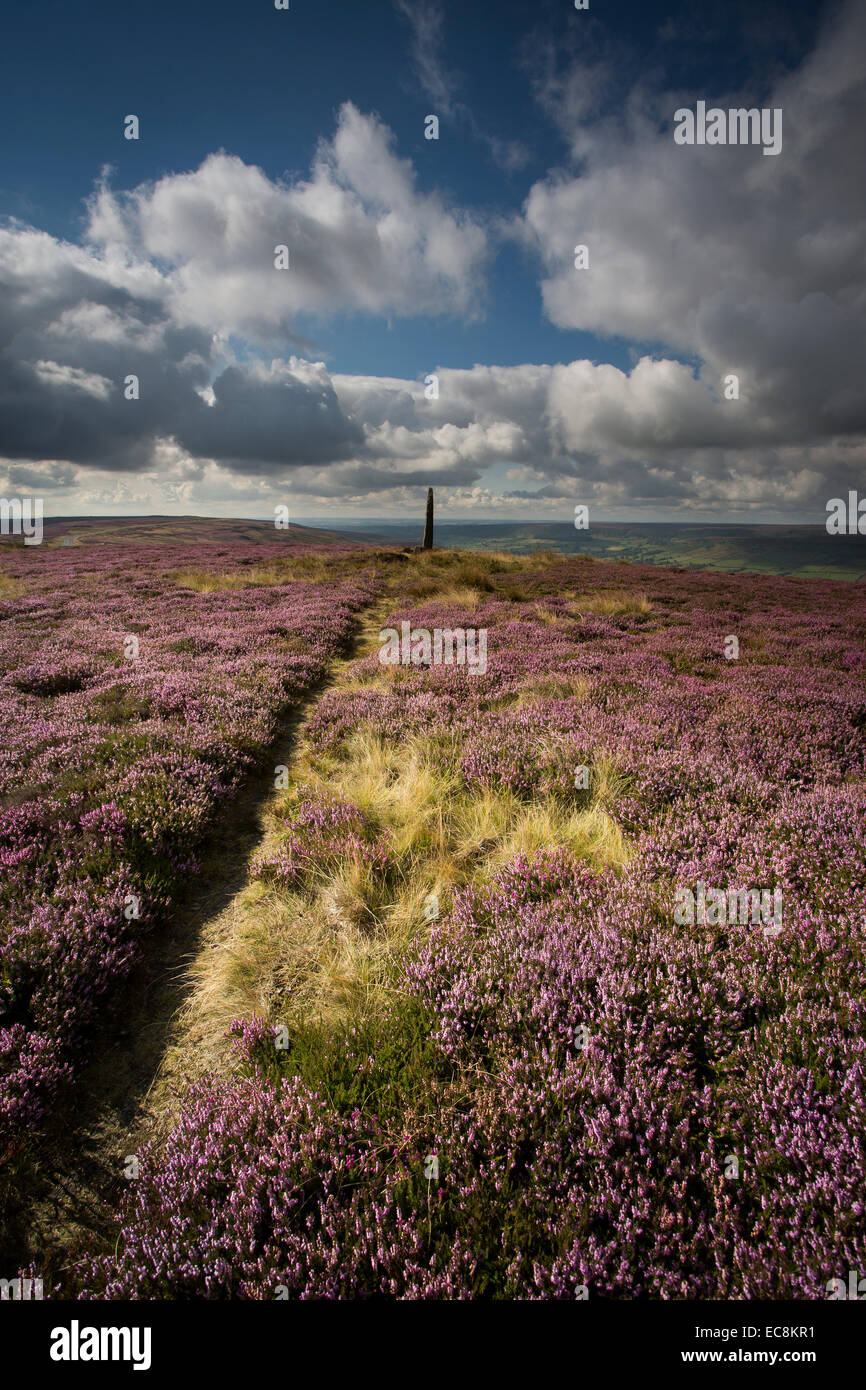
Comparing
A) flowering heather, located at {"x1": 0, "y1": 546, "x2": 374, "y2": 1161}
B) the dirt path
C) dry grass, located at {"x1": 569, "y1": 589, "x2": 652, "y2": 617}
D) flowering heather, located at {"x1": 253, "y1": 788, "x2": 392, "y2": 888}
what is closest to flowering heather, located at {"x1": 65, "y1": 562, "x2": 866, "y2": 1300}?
flowering heather, located at {"x1": 253, "y1": 788, "x2": 392, "y2": 888}

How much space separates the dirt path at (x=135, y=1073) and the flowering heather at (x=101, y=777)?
0.74 feet

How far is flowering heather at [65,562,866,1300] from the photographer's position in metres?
1.88

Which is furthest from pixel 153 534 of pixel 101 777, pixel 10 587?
pixel 101 777

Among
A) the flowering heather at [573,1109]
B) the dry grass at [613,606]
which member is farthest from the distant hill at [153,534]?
the flowering heather at [573,1109]

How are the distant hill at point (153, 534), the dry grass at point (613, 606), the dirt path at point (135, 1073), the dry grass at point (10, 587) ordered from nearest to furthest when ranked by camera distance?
the dirt path at point (135, 1073), the dry grass at point (613, 606), the dry grass at point (10, 587), the distant hill at point (153, 534)

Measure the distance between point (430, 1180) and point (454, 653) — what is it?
930cm

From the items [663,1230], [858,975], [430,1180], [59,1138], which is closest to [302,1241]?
[430,1180]

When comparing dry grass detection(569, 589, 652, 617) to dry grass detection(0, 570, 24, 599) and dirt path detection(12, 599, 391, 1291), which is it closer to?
dirt path detection(12, 599, 391, 1291)

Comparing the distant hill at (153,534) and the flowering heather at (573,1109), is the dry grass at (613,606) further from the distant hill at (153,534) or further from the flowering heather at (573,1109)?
the distant hill at (153,534)

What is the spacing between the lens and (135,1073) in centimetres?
305

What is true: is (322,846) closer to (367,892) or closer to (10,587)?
(367,892)

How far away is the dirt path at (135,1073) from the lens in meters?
2.34

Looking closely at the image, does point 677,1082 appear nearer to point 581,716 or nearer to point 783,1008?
point 783,1008

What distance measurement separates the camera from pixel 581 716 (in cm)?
688
